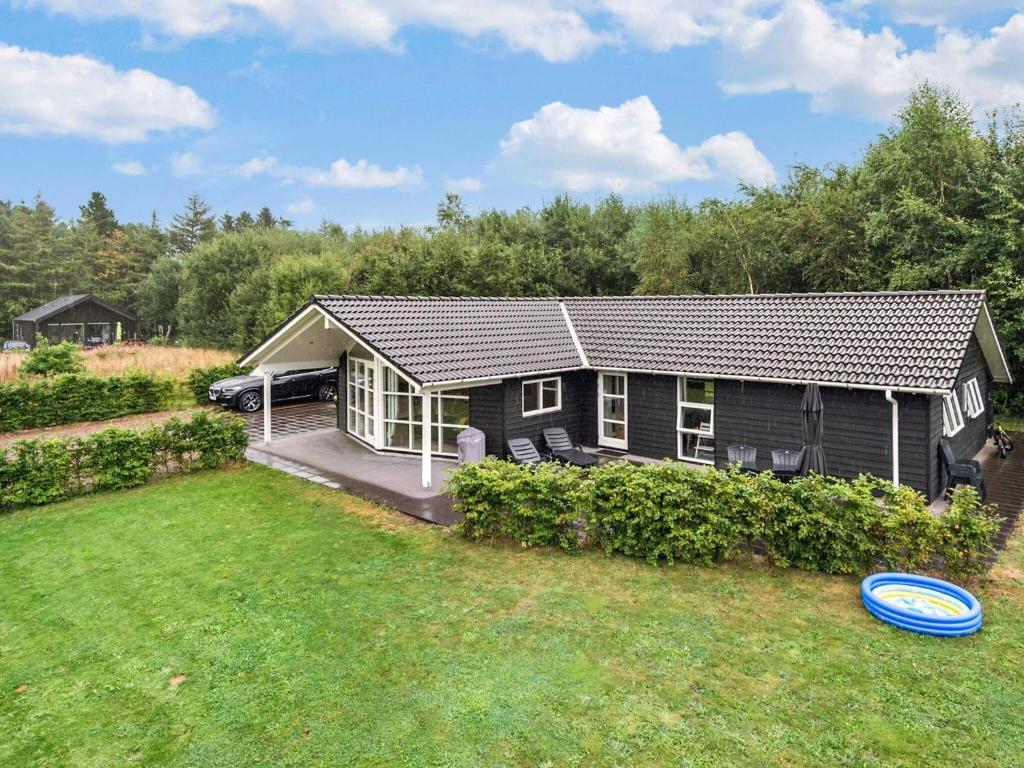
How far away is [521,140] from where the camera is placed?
122ft

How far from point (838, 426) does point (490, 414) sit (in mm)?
6579

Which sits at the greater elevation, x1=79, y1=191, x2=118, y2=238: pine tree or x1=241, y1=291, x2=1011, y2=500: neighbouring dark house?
x1=79, y1=191, x2=118, y2=238: pine tree

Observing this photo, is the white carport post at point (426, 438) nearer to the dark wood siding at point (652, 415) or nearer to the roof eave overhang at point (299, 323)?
the roof eave overhang at point (299, 323)

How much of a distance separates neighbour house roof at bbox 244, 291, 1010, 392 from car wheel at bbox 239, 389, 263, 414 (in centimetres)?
672

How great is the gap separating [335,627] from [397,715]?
1.70 metres

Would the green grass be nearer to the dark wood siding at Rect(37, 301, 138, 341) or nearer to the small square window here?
the small square window

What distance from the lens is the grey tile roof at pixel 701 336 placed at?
10461 mm

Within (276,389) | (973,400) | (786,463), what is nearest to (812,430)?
(786,463)

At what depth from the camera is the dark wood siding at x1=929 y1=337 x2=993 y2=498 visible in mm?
9852

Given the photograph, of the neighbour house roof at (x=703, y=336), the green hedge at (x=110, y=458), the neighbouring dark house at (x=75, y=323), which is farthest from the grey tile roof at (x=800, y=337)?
the neighbouring dark house at (x=75, y=323)

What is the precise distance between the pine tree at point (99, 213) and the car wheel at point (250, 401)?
62.9 m

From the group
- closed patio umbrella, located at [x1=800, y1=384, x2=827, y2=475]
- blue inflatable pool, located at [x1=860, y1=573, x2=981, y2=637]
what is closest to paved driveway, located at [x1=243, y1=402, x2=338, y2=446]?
closed patio umbrella, located at [x1=800, y1=384, x2=827, y2=475]

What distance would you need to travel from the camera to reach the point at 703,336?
43.2 ft

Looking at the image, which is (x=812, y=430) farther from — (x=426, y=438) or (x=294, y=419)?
(x=294, y=419)
